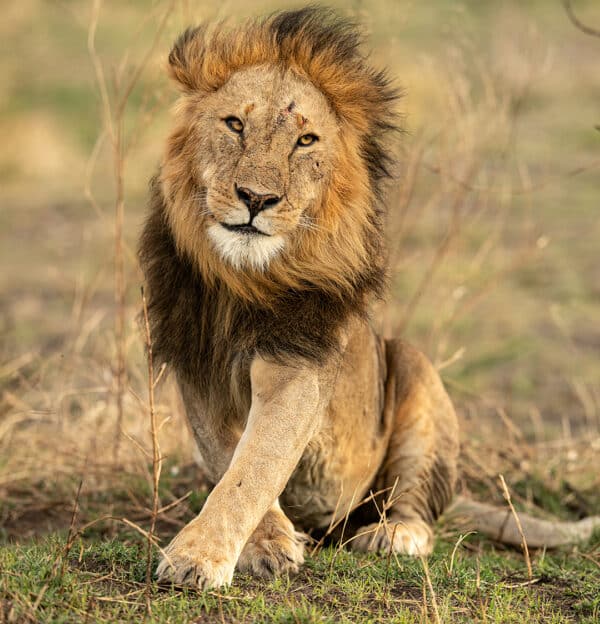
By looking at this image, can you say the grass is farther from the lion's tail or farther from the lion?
the lion

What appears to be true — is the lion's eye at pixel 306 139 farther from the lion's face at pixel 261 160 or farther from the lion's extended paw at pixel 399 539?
the lion's extended paw at pixel 399 539

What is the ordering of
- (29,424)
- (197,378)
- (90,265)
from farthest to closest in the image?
(90,265) < (29,424) < (197,378)

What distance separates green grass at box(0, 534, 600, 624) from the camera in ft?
9.46

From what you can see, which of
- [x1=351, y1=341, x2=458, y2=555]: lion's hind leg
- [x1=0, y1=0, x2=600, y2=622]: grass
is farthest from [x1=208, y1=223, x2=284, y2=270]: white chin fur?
[x1=351, y1=341, x2=458, y2=555]: lion's hind leg

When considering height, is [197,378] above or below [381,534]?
above

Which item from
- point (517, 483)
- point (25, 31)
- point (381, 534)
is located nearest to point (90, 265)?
point (517, 483)

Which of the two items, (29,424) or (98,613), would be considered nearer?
(98,613)

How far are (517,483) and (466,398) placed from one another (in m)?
1.23

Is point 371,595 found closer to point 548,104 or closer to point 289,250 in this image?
point 289,250

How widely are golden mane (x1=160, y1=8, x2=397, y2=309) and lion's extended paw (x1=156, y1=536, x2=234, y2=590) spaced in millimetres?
886

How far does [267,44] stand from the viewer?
12.2 feet

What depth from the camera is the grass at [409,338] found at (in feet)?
10.6

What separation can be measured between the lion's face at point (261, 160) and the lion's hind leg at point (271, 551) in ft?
2.80

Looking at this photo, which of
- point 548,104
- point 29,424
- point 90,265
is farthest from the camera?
point 548,104
